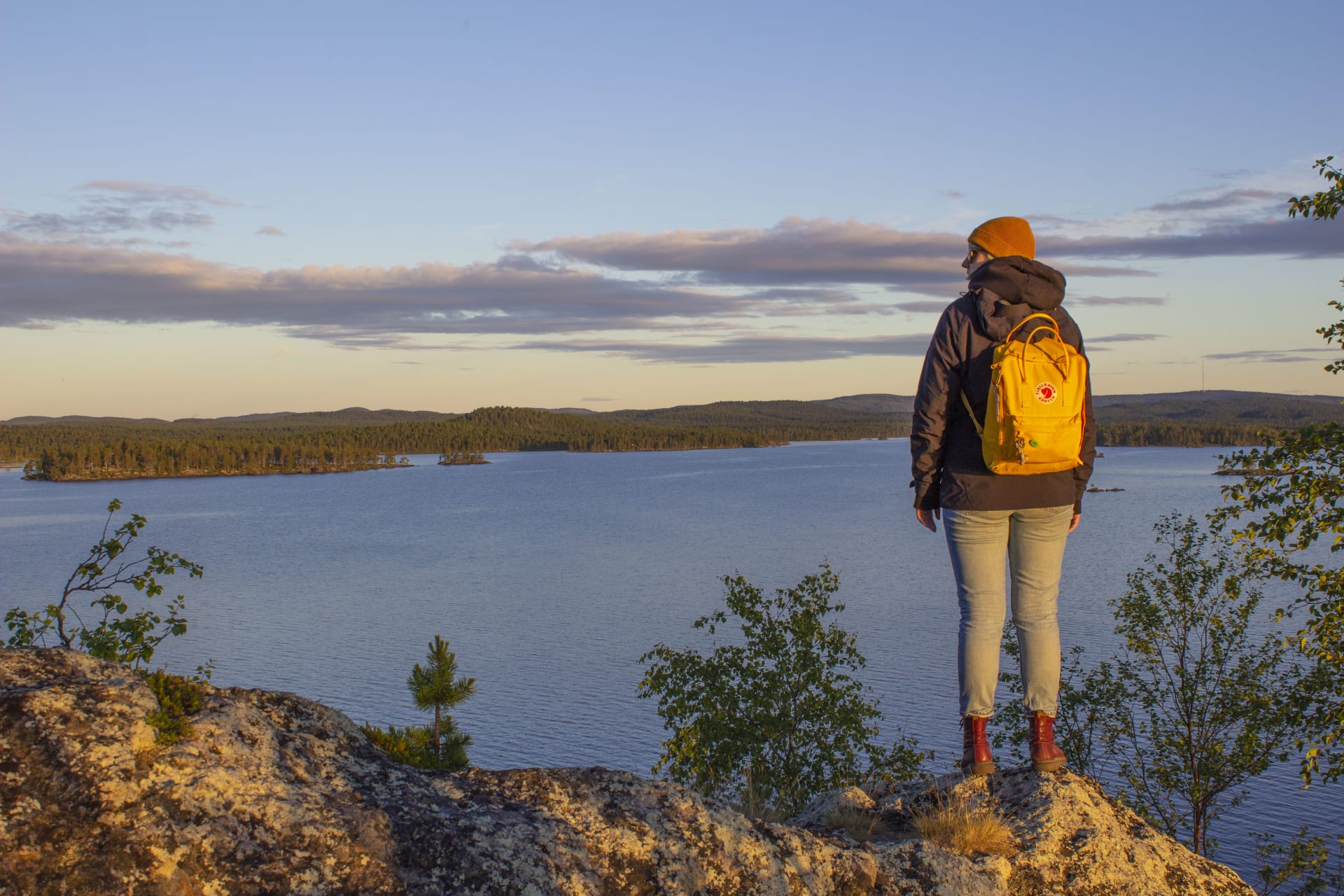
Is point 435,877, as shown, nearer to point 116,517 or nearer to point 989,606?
point 989,606

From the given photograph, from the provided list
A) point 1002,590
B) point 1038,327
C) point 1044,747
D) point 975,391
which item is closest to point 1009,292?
point 1038,327

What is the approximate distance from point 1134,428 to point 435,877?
194522 millimetres

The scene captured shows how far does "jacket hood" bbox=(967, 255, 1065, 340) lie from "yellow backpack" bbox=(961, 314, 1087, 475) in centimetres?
7

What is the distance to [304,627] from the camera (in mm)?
33906

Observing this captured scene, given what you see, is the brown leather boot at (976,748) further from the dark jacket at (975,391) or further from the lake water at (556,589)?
the lake water at (556,589)

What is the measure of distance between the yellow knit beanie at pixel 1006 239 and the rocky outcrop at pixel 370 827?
2343mm

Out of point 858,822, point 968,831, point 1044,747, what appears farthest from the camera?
point 1044,747

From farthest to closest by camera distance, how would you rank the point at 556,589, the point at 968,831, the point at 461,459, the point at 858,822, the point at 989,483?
the point at 461,459 → the point at 556,589 → the point at 858,822 → the point at 989,483 → the point at 968,831

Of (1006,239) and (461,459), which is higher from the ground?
(1006,239)

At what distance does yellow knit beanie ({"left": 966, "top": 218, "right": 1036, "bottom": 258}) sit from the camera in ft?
14.1

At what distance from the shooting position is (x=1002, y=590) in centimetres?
427

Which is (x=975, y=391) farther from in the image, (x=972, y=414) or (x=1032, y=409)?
(x=1032, y=409)

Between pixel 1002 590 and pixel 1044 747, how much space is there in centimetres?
81

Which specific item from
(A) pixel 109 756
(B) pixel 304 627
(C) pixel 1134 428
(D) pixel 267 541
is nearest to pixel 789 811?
(A) pixel 109 756
